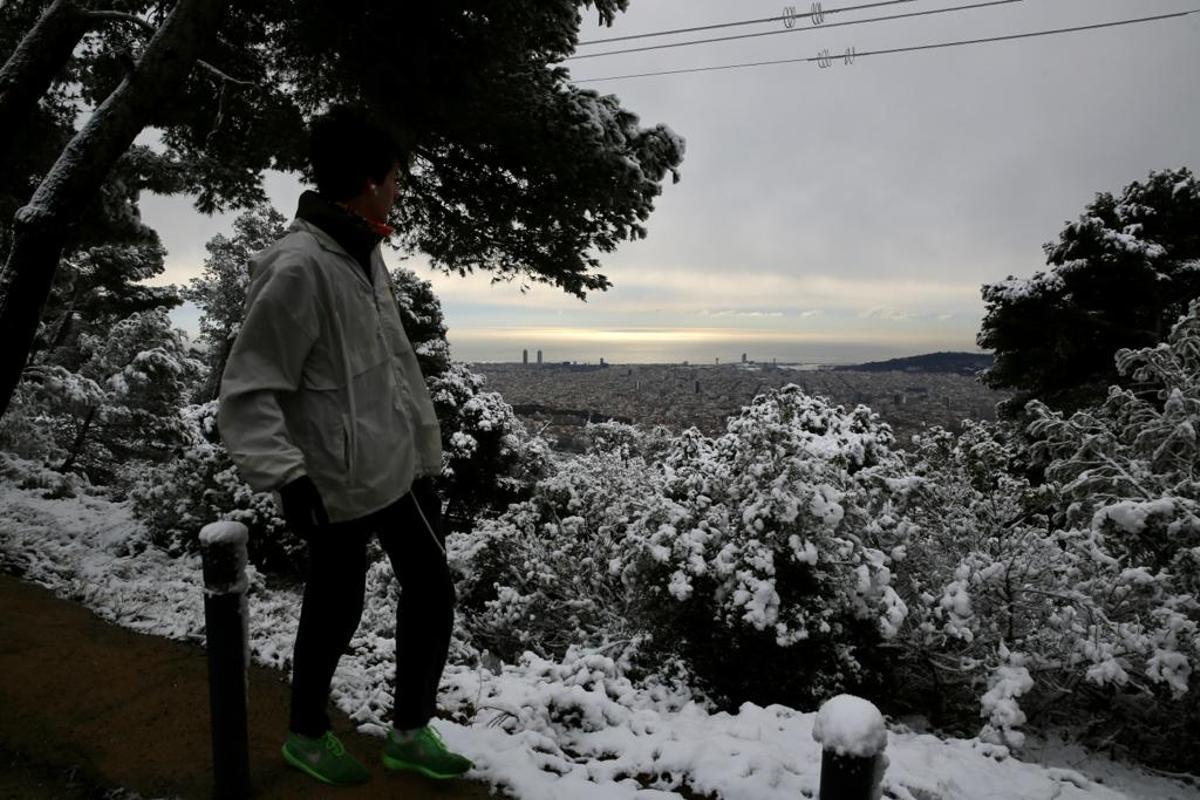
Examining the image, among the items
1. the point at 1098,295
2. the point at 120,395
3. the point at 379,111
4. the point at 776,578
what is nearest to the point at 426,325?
the point at 120,395

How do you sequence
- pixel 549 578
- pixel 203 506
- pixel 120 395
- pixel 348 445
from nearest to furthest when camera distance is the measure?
pixel 348 445 → pixel 549 578 → pixel 203 506 → pixel 120 395

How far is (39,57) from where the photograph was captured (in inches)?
179

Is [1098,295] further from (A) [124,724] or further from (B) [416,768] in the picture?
(A) [124,724]

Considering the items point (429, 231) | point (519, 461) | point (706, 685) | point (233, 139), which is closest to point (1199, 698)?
point (706, 685)

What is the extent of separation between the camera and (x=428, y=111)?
5.05 m

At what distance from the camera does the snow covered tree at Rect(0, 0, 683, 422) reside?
4.17 metres

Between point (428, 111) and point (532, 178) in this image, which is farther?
point (532, 178)

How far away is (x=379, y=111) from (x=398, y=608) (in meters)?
4.37

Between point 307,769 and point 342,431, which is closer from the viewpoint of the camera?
point 342,431

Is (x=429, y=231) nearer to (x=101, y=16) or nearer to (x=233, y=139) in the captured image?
(x=233, y=139)

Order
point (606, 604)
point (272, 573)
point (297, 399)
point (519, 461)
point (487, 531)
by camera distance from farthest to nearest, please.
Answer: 1. point (519, 461)
2. point (272, 573)
3. point (487, 531)
4. point (606, 604)
5. point (297, 399)

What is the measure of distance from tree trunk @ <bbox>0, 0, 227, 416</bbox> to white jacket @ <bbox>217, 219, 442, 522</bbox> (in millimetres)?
3406

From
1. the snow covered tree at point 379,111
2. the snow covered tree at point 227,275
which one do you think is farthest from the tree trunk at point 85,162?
the snow covered tree at point 227,275

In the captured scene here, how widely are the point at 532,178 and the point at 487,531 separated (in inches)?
125
